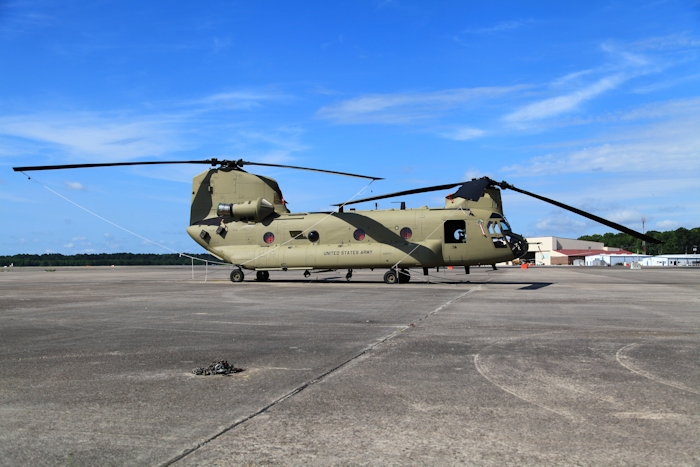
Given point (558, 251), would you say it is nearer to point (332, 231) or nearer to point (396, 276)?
point (396, 276)

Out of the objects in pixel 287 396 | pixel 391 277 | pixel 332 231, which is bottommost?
pixel 287 396

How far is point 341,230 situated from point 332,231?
468mm

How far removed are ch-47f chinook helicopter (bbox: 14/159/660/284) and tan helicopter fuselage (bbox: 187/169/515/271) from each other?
5cm

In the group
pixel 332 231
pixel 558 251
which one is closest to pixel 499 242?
pixel 332 231

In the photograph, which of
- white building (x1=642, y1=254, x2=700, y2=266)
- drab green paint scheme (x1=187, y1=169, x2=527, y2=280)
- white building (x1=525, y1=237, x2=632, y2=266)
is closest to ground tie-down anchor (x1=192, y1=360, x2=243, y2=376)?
drab green paint scheme (x1=187, y1=169, x2=527, y2=280)

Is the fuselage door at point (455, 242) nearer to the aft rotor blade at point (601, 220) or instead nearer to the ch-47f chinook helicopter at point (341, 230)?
the ch-47f chinook helicopter at point (341, 230)

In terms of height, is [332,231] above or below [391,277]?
above

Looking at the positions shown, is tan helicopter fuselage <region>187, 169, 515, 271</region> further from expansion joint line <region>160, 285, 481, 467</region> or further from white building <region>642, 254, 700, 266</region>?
white building <region>642, 254, 700, 266</region>

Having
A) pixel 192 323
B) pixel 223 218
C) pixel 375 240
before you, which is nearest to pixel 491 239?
pixel 375 240

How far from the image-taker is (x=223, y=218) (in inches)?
1121

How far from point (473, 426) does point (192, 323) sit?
799 centimetres

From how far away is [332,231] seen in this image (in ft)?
88.3

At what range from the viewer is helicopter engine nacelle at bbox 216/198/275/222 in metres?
27.5

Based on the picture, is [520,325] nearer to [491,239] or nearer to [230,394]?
[230,394]
